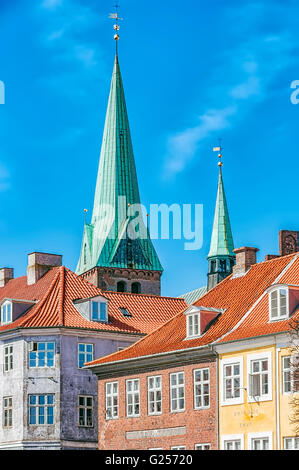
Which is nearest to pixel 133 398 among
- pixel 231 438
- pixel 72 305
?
pixel 231 438

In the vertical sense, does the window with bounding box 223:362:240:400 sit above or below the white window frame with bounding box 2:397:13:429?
above

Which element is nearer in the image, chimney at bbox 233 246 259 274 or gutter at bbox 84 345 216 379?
gutter at bbox 84 345 216 379

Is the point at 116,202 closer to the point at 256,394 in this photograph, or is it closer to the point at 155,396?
the point at 155,396

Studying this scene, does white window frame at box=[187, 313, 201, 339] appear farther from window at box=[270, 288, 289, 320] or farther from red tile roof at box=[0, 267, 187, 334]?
red tile roof at box=[0, 267, 187, 334]

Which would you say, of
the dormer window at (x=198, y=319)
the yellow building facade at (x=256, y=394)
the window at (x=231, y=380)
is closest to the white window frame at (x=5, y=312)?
the dormer window at (x=198, y=319)

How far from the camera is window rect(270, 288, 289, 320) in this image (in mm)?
49344

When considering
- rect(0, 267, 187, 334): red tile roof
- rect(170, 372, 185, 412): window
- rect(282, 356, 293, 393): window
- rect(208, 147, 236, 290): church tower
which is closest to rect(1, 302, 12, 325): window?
rect(0, 267, 187, 334): red tile roof

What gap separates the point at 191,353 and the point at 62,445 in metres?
13.8

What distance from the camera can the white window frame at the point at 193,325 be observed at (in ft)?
179

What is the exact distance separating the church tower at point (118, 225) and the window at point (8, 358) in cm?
5224

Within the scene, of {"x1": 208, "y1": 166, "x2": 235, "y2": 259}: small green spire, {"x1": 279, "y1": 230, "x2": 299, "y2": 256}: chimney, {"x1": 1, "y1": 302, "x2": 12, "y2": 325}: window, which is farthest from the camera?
{"x1": 208, "y1": 166, "x2": 235, "y2": 259}: small green spire
